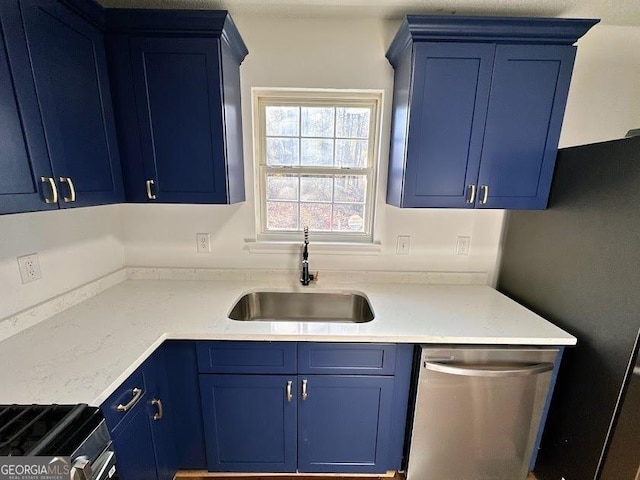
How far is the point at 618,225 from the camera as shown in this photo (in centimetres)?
110

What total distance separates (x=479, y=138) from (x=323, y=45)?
103cm

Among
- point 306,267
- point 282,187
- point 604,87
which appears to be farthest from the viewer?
point 282,187

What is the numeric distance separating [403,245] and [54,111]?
1852 mm

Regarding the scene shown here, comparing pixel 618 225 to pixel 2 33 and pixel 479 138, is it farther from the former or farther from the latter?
pixel 2 33

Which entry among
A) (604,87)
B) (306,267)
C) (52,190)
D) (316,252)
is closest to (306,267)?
(306,267)

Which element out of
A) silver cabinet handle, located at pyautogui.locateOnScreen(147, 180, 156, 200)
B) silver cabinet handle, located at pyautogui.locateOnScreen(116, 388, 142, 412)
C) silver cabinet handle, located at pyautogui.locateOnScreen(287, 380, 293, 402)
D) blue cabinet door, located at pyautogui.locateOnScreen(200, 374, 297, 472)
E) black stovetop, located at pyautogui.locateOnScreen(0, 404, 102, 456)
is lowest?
blue cabinet door, located at pyautogui.locateOnScreen(200, 374, 297, 472)

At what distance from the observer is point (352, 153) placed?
5.87 feet

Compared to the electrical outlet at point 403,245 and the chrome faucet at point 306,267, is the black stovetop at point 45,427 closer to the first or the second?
the chrome faucet at point 306,267

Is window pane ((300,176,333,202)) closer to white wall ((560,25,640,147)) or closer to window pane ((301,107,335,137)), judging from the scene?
window pane ((301,107,335,137))

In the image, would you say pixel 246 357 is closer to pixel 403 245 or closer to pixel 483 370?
pixel 483 370

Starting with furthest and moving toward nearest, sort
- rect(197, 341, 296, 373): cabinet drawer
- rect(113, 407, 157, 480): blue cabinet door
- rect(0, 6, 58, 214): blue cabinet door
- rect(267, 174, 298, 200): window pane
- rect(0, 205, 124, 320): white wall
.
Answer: rect(267, 174, 298, 200): window pane → rect(197, 341, 296, 373): cabinet drawer → rect(0, 205, 124, 320): white wall → rect(113, 407, 157, 480): blue cabinet door → rect(0, 6, 58, 214): blue cabinet door

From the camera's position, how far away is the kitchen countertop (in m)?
0.91

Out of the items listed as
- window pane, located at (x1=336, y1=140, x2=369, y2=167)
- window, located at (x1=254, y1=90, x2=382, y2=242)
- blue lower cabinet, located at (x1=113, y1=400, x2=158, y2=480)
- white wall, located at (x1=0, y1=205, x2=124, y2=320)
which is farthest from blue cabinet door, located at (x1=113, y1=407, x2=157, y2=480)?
window pane, located at (x1=336, y1=140, x2=369, y2=167)

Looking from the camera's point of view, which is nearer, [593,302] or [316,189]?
[593,302]
